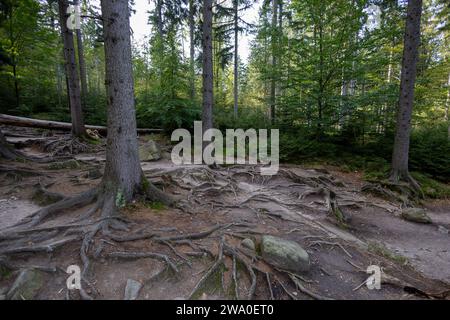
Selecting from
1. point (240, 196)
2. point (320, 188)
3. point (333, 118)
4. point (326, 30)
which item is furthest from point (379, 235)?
point (326, 30)

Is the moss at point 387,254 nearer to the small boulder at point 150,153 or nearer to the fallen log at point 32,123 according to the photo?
the small boulder at point 150,153

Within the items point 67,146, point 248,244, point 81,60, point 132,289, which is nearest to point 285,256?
point 248,244

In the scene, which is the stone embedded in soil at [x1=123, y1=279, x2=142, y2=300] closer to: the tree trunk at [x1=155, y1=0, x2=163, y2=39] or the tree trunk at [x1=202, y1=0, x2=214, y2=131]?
the tree trunk at [x1=202, y1=0, x2=214, y2=131]

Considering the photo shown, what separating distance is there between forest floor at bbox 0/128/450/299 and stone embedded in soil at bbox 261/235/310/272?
0.11 metres

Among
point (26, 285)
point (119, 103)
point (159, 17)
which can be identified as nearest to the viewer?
point (26, 285)

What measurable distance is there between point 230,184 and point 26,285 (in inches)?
182

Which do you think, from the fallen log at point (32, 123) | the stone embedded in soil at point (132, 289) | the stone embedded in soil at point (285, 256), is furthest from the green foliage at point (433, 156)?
the fallen log at point (32, 123)

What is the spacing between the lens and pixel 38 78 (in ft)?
45.5

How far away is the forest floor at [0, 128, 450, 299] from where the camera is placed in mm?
2773

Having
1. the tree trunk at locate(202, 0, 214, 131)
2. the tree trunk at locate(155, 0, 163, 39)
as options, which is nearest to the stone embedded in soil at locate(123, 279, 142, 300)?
the tree trunk at locate(202, 0, 214, 131)

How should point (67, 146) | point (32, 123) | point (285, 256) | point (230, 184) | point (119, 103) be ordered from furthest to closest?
1. point (32, 123)
2. point (67, 146)
3. point (230, 184)
4. point (119, 103)
5. point (285, 256)

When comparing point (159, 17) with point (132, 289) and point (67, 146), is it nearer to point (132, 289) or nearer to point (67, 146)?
point (67, 146)

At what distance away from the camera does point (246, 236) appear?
3.76 m

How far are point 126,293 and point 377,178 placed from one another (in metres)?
8.21
